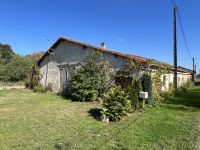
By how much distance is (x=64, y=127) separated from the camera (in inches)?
339

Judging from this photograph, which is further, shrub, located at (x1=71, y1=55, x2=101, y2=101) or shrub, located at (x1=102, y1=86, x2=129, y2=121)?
shrub, located at (x1=71, y1=55, x2=101, y2=101)

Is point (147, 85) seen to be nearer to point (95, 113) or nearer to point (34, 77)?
point (95, 113)

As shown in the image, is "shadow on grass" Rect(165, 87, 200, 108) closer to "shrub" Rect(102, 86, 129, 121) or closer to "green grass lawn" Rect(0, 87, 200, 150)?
"green grass lawn" Rect(0, 87, 200, 150)

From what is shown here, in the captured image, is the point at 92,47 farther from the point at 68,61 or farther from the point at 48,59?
the point at 48,59

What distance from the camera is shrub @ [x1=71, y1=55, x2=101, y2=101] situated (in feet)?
51.3

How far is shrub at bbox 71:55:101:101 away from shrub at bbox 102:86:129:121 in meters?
5.14

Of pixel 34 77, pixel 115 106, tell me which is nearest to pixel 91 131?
pixel 115 106

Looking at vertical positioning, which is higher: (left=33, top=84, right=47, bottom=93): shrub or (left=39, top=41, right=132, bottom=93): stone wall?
(left=39, top=41, right=132, bottom=93): stone wall

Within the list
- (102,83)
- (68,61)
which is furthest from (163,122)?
(68,61)

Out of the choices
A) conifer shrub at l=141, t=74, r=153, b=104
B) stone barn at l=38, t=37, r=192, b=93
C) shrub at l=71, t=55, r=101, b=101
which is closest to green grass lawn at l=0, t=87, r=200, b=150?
conifer shrub at l=141, t=74, r=153, b=104

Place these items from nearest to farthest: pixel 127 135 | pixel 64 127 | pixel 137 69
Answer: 1. pixel 127 135
2. pixel 64 127
3. pixel 137 69

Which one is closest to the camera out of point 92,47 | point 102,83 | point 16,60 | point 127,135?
point 127,135

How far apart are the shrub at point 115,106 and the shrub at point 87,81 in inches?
202

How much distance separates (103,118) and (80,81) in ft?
21.5
